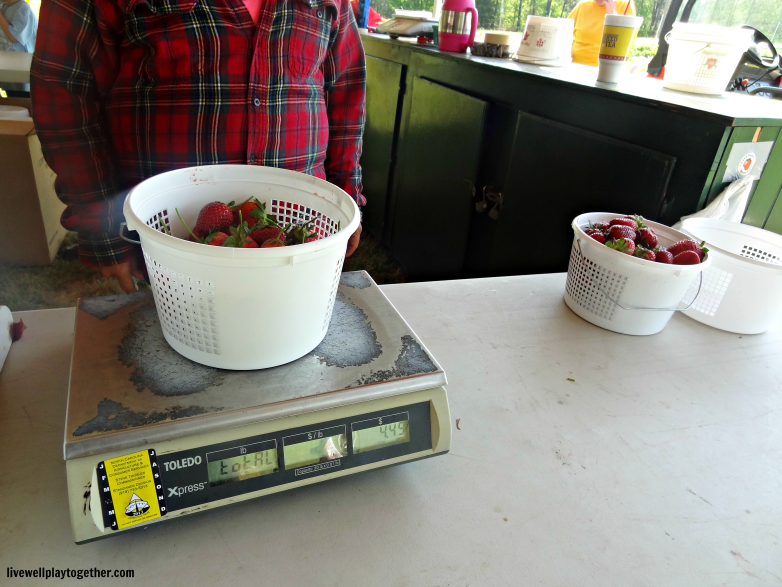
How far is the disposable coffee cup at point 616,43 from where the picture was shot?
1245 millimetres

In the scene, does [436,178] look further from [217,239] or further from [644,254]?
[217,239]

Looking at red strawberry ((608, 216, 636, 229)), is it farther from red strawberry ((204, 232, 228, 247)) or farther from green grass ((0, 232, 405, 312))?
green grass ((0, 232, 405, 312))

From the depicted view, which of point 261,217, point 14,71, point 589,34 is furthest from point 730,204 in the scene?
point 14,71

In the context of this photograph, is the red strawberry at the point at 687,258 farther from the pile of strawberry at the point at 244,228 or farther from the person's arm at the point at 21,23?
the person's arm at the point at 21,23

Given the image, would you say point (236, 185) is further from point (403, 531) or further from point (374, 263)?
point (374, 263)

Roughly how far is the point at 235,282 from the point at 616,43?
1.24 m

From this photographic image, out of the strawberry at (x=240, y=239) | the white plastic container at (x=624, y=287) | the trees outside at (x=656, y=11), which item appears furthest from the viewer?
the trees outside at (x=656, y=11)

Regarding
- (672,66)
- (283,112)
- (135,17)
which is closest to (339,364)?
(283,112)

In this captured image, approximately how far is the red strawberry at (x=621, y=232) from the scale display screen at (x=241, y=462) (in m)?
0.73

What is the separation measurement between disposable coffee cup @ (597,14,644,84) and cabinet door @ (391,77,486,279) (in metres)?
0.47

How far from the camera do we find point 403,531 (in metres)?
0.57

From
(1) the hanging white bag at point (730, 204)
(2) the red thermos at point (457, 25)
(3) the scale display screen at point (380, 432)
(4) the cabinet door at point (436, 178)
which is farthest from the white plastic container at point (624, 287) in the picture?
(2) the red thermos at point (457, 25)

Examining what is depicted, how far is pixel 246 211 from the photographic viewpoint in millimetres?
729

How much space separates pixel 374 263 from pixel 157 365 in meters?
2.19
